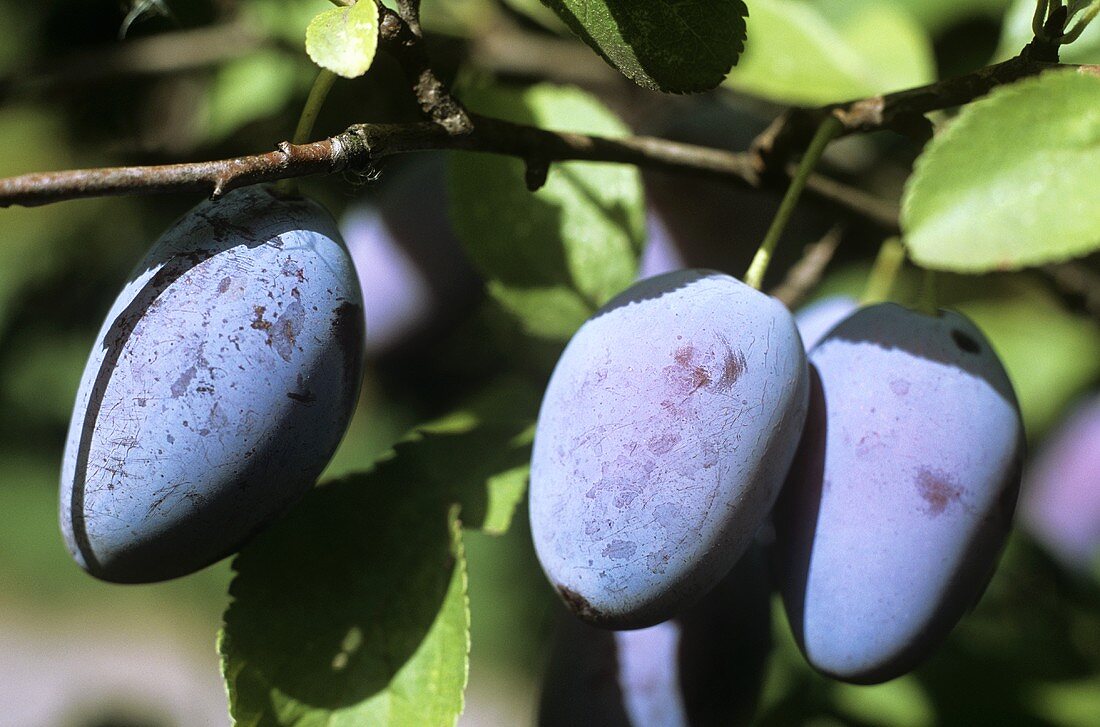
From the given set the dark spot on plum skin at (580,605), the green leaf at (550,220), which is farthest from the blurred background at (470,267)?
the dark spot on plum skin at (580,605)

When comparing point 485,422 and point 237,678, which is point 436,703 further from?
point 485,422

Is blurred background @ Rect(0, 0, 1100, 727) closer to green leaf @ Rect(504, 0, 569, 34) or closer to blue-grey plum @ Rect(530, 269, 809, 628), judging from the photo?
green leaf @ Rect(504, 0, 569, 34)

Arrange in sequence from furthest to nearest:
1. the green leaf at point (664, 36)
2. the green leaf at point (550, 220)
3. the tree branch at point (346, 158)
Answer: the green leaf at point (550, 220) → the green leaf at point (664, 36) → the tree branch at point (346, 158)

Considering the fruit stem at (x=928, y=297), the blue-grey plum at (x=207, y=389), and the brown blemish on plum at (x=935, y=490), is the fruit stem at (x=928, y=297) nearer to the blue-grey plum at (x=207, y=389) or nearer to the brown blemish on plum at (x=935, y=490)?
the brown blemish on plum at (x=935, y=490)

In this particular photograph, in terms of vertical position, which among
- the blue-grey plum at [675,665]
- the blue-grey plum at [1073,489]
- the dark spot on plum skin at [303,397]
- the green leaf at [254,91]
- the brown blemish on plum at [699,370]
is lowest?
the blue-grey plum at [1073,489]

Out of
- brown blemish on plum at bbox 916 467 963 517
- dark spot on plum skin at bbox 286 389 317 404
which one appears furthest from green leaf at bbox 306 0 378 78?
brown blemish on plum at bbox 916 467 963 517

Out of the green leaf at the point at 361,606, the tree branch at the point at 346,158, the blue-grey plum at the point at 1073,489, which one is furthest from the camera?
the blue-grey plum at the point at 1073,489

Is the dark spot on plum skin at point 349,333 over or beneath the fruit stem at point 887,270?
over
